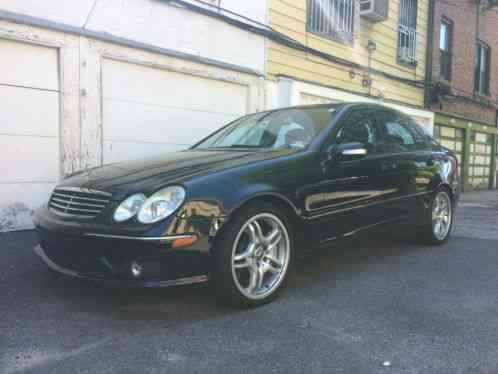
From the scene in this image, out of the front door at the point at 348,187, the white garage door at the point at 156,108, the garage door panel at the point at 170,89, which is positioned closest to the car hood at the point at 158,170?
the front door at the point at 348,187

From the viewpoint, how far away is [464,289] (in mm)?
3504

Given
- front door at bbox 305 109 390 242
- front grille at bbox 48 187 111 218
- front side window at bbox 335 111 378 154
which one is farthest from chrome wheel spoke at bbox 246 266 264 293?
front side window at bbox 335 111 378 154

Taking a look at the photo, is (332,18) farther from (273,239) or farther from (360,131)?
(273,239)

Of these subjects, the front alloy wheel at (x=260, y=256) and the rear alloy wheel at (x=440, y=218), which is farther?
the rear alloy wheel at (x=440, y=218)

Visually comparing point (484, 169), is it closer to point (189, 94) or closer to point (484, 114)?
point (484, 114)

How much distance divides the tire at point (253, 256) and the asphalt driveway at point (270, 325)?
0.13m

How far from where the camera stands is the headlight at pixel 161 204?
268 centimetres

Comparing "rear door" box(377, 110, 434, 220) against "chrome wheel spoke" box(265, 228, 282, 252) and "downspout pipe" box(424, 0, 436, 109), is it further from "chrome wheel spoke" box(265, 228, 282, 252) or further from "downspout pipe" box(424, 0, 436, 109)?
"downspout pipe" box(424, 0, 436, 109)

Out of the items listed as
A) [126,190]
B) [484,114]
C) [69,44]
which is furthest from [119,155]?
[484,114]

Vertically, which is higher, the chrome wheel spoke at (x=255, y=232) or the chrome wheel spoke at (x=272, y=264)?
the chrome wheel spoke at (x=255, y=232)

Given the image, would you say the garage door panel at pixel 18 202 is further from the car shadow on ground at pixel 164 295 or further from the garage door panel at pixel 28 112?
the car shadow on ground at pixel 164 295

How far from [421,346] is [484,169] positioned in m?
15.4

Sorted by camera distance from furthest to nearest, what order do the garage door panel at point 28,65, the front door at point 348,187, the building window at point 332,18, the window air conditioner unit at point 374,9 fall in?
the window air conditioner unit at point 374,9
the building window at point 332,18
the garage door panel at point 28,65
the front door at point 348,187

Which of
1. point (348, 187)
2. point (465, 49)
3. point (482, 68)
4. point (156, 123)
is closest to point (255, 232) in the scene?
point (348, 187)
